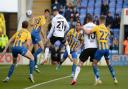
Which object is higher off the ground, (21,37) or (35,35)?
(21,37)

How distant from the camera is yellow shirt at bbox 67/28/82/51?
940 inches

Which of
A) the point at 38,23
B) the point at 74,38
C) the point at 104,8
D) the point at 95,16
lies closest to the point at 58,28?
the point at 38,23

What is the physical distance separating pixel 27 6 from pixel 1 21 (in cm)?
212

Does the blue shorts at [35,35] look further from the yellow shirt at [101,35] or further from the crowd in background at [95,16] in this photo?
the crowd in background at [95,16]

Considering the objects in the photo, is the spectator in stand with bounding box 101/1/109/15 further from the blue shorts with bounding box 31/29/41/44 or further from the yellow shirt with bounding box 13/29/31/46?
the yellow shirt with bounding box 13/29/31/46

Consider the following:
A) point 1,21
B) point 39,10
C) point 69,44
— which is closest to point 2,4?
point 1,21

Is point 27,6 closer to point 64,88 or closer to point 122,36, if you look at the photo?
point 122,36

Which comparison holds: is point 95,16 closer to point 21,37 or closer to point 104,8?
point 104,8

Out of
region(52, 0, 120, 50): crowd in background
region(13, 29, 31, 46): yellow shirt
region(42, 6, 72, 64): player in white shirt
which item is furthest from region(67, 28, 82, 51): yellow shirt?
region(52, 0, 120, 50): crowd in background

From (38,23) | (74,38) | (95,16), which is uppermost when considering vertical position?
(38,23)

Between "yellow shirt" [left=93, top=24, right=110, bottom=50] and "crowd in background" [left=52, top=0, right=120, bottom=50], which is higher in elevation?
"yellow shirt" [left=93, top=24, right=110, bottom=50]

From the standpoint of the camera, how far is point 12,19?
121ft

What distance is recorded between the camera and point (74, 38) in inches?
948

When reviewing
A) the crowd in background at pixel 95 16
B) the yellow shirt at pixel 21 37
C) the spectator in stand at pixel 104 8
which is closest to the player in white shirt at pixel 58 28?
the yellow shirt at pixel 21 37
